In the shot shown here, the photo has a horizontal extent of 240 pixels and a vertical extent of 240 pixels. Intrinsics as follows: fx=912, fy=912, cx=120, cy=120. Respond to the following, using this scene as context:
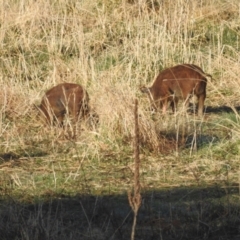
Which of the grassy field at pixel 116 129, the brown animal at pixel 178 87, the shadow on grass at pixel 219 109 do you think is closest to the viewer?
the grassy field at pixel 116 129

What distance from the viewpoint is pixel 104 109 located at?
9.31m

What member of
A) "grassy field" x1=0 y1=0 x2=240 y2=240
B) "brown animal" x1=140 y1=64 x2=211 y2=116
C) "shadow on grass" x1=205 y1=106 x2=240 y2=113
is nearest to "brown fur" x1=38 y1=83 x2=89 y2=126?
"grassy field" x1=0 y1=0 x2=240 y2=240

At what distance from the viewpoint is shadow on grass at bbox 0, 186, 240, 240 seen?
611 cm

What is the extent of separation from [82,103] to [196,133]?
1.32m

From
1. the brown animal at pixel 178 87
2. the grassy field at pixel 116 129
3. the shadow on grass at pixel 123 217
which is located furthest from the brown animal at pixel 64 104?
the shadow on grass at pixel 123 217

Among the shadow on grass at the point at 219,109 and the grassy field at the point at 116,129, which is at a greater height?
the grassy field at the point at 116,129

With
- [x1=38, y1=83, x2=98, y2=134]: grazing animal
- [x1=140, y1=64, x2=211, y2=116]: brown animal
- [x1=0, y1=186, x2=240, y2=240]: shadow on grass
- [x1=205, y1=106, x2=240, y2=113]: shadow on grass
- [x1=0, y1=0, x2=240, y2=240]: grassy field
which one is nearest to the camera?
[x1=0, y1=186, x2=240, y2=240]: shadow on grass

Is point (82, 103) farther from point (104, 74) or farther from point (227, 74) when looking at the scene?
point (227, 74)

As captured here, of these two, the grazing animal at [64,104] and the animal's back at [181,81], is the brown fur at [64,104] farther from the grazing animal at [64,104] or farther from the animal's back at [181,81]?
the animal's back at [181,81]

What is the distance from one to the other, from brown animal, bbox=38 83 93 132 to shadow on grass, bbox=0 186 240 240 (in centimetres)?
251

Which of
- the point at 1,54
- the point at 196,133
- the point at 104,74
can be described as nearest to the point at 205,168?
the point at 196,133

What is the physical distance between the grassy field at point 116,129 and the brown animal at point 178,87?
20cm

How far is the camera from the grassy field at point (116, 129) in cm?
653

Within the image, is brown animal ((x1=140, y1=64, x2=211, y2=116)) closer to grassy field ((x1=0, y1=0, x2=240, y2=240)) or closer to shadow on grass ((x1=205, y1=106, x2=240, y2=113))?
grassy field ((x1=0, y1=0, x2=240, y2=240))
